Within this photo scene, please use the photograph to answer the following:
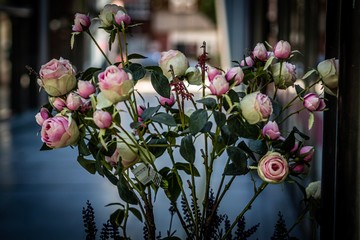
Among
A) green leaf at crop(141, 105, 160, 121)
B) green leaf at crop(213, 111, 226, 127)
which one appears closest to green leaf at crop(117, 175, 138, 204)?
green leaf at crop(141, 105, 160, 121)

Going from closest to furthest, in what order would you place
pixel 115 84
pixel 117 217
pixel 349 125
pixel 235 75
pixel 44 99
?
1. pixel 115 84
2. pixel 235 75
3. pixel 349 125
4. pixel 117 217
5. pixel 44 99

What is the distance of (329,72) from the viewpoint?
1.42 m

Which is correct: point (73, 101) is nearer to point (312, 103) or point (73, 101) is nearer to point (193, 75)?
point (193, 75)

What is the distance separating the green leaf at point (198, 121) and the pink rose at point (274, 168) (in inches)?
5.5

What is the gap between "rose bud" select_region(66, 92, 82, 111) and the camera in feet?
4.24

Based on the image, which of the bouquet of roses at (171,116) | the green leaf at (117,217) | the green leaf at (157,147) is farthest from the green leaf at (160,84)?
the green leaf at (117,217)

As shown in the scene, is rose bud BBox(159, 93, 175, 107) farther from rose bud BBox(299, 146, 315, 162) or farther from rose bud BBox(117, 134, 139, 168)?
rose bud BBox(299, 146, 315, 162)

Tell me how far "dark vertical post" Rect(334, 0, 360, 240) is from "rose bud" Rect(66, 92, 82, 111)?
0.56 m

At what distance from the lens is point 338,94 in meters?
1.43

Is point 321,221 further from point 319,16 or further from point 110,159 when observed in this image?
point 319,16

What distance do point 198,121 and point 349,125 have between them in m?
0.35

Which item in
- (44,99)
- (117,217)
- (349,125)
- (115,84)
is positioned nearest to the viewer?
(115,84)

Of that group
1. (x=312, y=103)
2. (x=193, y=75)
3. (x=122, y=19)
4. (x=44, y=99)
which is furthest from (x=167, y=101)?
(x=44, y=99)

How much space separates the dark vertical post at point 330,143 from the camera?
4.92ft
